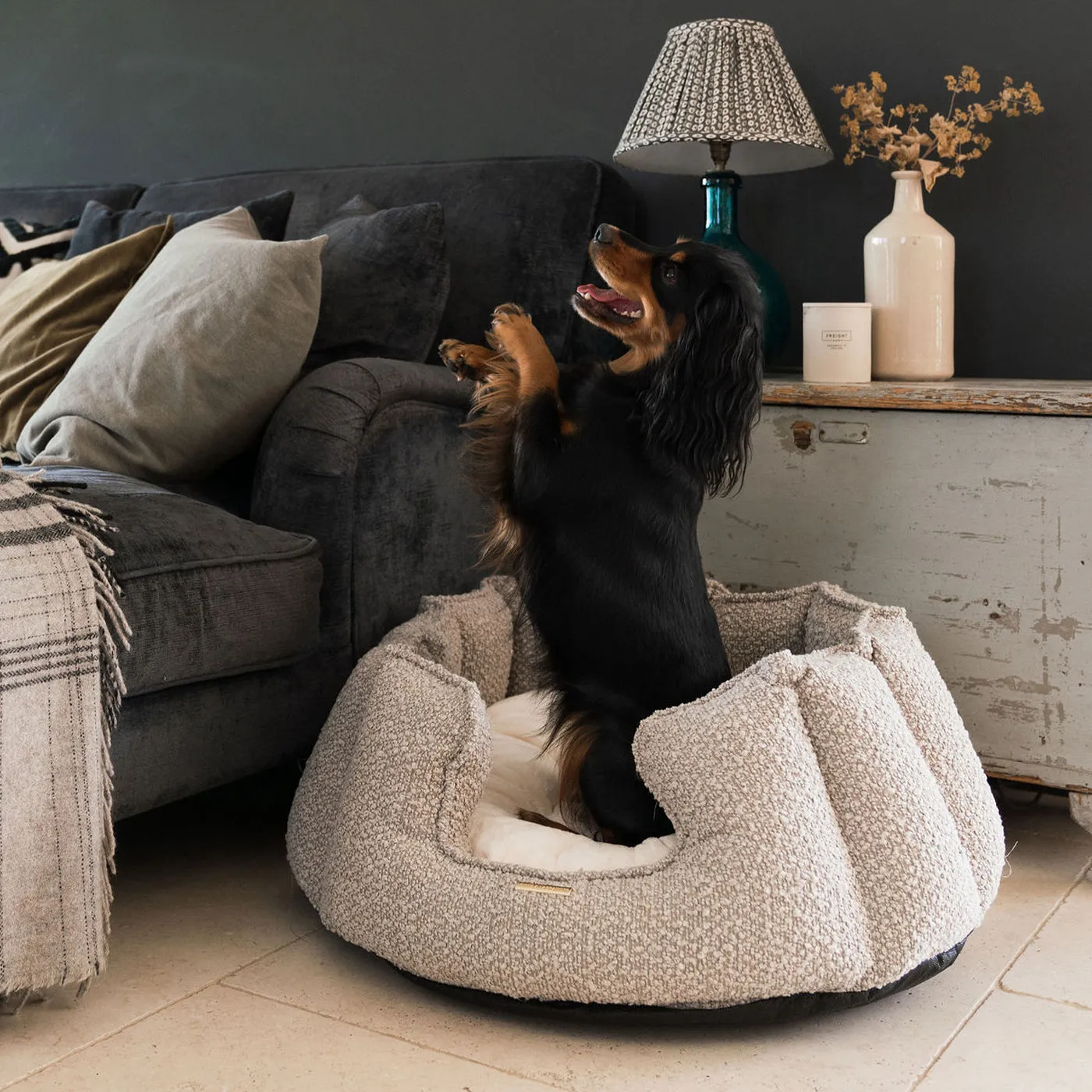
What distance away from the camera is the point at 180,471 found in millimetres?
Answer: 2043

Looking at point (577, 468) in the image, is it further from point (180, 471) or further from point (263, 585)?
point (180, 471)

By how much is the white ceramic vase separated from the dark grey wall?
0.25 metres

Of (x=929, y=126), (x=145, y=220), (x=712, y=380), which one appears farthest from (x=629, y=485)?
(x=145, y=220)

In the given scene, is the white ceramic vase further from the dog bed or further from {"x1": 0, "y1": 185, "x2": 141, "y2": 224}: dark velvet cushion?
{"x1": 0, "y1": 185, "x2": 141, "y2": 224}: dark velvet cushion

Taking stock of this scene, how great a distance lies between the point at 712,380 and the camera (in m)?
1.61

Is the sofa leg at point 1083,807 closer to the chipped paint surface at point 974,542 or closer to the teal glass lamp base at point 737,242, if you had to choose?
the chipped paint surface at point 974,542

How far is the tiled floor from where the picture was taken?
133 cm

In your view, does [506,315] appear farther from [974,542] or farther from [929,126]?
[929,126]

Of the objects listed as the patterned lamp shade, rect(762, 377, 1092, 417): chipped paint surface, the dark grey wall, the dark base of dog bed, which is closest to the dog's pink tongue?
rect(762, 377, 1092, 417): chipped paint surface

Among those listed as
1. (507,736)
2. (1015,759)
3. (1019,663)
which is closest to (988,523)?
(1019,663)

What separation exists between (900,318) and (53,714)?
1.54m

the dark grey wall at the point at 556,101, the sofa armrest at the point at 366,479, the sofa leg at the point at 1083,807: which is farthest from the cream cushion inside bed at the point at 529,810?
the dark grey wall at the point at 556,101

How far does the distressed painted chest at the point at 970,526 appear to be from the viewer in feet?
6.18

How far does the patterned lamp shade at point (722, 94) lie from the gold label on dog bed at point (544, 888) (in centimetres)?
136
